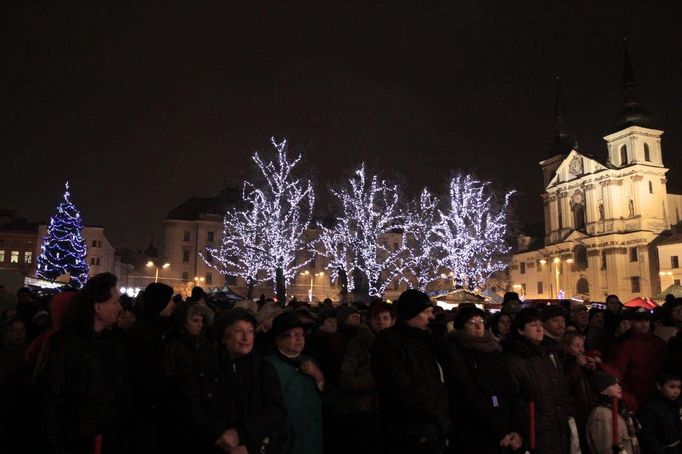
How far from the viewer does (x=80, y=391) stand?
12.6 ft

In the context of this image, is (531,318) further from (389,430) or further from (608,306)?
(608,306)

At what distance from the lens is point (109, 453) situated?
13.1ft

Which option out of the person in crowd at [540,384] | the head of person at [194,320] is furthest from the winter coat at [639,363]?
the head of person at [194,320]

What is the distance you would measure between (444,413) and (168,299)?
3946mm

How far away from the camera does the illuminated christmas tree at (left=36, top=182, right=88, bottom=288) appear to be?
4362 cm

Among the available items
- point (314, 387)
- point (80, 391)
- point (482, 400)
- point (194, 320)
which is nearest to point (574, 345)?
A: point (482, 400)

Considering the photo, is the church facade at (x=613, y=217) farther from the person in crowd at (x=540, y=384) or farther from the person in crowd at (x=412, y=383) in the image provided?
the person in crowd at (x=412, y=383)

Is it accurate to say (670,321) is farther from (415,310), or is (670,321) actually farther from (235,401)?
(235,401)

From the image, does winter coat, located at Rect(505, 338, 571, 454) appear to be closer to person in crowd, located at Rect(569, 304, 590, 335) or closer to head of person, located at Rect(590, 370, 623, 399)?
head of person, located at Rect(590, 370, 623, 399)

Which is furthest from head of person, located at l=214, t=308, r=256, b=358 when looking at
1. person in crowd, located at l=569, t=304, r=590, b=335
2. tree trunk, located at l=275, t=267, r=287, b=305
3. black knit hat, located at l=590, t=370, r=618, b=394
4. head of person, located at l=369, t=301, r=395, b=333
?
tree trunk, located at l=275, t=267, r=287, b=305

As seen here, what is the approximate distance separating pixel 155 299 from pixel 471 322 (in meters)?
3.81

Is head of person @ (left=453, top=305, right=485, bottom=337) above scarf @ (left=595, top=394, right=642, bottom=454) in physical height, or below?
above

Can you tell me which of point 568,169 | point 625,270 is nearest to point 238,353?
point 625,270

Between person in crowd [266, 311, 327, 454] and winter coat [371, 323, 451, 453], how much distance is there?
0.69 meters
